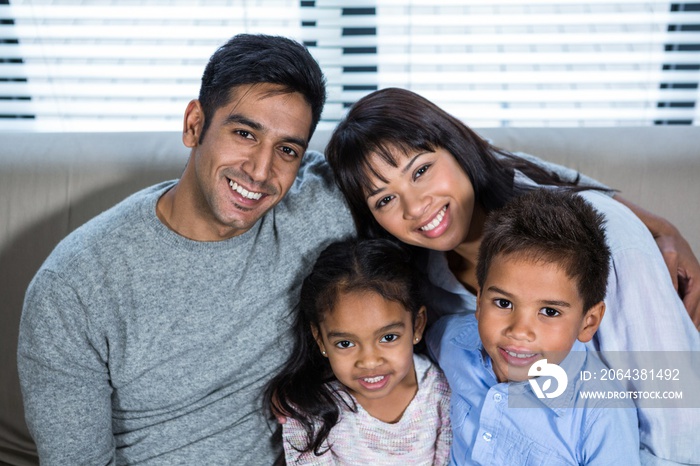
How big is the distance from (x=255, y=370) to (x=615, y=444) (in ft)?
2.54

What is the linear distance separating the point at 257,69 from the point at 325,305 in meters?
0.52

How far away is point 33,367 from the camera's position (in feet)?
4.63

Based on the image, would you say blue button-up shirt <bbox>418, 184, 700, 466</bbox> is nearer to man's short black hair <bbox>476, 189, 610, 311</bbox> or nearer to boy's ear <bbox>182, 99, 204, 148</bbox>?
man's short black hair <bbox>476, 189, 610, 311</bbox>

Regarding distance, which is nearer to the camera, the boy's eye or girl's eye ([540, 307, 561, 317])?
girl's eye ([540, 307, 561, 317])

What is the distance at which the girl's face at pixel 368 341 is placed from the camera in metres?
1.48

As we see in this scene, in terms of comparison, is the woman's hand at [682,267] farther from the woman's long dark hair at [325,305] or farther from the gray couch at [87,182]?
the woman's long dark hair at [325,305]

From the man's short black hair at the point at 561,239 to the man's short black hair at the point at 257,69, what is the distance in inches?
19.8

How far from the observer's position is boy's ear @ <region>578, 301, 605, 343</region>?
4.31ft

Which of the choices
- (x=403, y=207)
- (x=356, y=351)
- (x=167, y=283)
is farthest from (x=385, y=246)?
(x=167, y=283)

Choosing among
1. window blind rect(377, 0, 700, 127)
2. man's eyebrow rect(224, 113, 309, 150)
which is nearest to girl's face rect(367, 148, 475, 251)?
man's eyebrow rect(224, 113, 309, 150)

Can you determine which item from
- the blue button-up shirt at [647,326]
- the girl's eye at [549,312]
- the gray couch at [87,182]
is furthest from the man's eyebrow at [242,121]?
the blue button-up shirt at [647,326]

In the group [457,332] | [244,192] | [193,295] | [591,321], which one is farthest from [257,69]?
[591,321]

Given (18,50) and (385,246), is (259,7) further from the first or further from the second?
(385,246)

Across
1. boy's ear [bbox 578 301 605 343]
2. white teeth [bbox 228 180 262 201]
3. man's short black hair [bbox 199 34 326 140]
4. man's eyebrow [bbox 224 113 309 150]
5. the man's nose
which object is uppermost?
man's short black hair [bbox 199 34 326 140]
